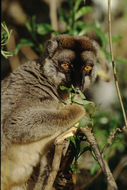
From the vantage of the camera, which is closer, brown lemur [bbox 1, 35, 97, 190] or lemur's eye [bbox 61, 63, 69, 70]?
brown lemur [bbox 1, 35, 97, 190]

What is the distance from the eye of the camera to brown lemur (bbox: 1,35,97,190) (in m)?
4.52

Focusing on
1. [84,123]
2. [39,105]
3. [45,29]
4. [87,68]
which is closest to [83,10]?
[45,29]

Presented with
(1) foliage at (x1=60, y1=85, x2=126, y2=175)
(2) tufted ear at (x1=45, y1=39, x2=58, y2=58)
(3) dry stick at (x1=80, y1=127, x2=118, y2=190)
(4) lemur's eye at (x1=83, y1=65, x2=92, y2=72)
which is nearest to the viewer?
(3) dry stick at (x1=80, y1=127, x2=118, y2=190)

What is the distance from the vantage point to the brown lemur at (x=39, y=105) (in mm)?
4520

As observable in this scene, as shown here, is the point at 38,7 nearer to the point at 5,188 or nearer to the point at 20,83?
the point at 20,83

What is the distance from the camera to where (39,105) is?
473 centimetres

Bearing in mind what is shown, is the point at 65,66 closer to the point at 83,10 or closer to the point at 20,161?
the point at 20,161

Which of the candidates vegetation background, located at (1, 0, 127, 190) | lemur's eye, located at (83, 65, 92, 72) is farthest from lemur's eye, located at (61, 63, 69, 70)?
vegetation background, located at (1, 0, 127, 190)

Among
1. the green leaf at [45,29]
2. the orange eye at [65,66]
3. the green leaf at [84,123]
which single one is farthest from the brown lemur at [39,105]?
the green leaf at [45,29]

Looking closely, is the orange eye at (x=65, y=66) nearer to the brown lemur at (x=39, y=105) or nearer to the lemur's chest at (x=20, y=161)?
the brown lemur at (x=39, y=105)

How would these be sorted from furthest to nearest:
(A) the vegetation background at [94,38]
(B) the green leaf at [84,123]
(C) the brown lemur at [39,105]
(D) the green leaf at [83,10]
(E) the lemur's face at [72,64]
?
(A) the vegetation background at [94,38] < (D) the green leaf at [83,10] < (E) the lemur's face at [72,64] < (C) the brown lemur at [39,105] < (B) the green leaf at [84,123]

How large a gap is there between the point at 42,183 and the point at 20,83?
1585 millimetres

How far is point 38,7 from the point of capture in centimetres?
965

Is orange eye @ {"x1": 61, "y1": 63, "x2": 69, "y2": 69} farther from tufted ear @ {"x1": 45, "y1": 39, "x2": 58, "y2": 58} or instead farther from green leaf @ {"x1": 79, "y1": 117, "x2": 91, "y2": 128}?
green leaf @ {"x1": 79, "y1": 117, "x2": 91, "y2": 128}
